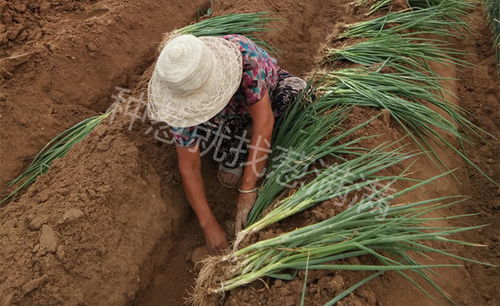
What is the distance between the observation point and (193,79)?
149cm

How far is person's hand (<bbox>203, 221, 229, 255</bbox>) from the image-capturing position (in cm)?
188

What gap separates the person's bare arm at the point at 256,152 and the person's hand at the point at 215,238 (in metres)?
0.10

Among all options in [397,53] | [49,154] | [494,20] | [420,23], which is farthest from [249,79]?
[494,20]

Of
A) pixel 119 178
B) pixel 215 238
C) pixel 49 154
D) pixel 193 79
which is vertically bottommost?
pixel 215 238

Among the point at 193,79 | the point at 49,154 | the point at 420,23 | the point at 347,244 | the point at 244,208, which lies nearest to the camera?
the point at 347,244

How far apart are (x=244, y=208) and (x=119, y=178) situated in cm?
59

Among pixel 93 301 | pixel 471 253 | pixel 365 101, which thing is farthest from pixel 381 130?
pixel 93 301

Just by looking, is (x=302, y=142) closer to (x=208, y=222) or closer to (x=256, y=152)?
(x=256, y=152)

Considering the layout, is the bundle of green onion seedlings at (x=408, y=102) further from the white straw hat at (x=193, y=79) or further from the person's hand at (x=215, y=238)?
the person's hand at (x=215, y=238)

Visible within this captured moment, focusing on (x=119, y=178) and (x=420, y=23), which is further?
(x=420, y=23)

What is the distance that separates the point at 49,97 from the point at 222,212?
129cm

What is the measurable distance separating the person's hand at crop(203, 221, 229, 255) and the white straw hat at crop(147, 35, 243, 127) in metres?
0.55

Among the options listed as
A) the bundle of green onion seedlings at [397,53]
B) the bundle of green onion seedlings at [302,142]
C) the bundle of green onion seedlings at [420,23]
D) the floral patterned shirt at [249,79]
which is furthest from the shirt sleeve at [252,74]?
the bundle of green onion seedlings at [420,23]

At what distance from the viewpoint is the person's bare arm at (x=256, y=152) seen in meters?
1.80
